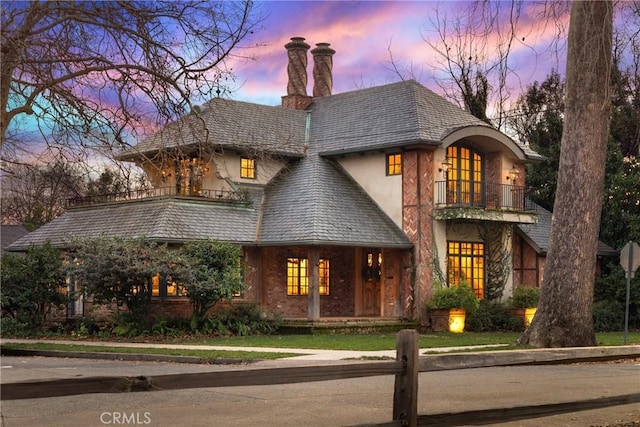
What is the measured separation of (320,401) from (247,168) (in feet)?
68.1

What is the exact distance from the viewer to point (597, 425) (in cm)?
975

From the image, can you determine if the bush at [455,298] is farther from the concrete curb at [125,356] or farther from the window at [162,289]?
the concrete curb at [125,356]

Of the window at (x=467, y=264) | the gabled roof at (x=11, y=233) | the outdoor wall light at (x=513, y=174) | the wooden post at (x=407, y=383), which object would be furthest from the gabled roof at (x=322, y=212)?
the gabled roof at (x=11, y=233)

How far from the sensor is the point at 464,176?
1254 inches

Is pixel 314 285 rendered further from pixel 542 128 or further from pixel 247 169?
pixel 542 128

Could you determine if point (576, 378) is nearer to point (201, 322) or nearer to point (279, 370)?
point (279, 370)

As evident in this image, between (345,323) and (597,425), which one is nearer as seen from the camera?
(597,425)

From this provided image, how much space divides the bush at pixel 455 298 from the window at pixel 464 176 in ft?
10.5

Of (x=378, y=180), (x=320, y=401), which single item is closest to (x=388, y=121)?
(x=378, y=180)

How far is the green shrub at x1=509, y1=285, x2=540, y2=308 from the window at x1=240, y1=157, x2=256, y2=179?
10.7 meters

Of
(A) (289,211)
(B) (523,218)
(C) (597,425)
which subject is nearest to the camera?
(C) (597,425)

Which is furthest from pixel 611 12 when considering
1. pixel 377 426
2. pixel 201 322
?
pixel 201 322

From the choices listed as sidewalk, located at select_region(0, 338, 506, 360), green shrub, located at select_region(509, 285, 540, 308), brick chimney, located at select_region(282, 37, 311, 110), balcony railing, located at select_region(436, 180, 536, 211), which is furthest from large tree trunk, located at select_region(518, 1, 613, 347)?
brick chimney, located at select_region(282, 37, 311, 110)

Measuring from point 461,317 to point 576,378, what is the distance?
14664mm
